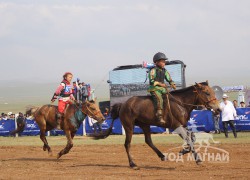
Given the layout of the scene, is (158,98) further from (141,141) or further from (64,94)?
(141,141)

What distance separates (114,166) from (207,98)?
300 cm

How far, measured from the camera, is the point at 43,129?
19.3 m

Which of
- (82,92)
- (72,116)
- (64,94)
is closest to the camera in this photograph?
(72,116)

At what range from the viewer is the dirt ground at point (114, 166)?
12969 mm

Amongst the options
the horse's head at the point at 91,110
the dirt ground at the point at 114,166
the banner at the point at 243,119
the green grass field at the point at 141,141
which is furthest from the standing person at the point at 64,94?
the banner at the point at 243,119

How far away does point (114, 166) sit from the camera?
15.1 meters

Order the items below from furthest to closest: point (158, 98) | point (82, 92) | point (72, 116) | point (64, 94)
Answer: point (82, 92) < point (64, 94) < point (72, 116) < point (158, 98)

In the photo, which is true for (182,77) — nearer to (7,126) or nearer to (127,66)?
(127,66)

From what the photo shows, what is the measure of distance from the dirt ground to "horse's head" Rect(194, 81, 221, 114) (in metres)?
1.44

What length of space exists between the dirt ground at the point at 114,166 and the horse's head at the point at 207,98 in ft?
4.73

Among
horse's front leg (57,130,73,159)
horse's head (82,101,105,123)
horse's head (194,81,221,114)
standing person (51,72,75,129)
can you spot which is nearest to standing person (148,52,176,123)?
horse's head (194,81,221,114)

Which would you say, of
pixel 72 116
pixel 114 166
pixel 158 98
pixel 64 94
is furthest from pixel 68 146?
pixel 158 98

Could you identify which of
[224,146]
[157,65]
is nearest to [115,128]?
[224,146]

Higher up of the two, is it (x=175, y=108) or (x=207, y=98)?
(x=207, y=98)
